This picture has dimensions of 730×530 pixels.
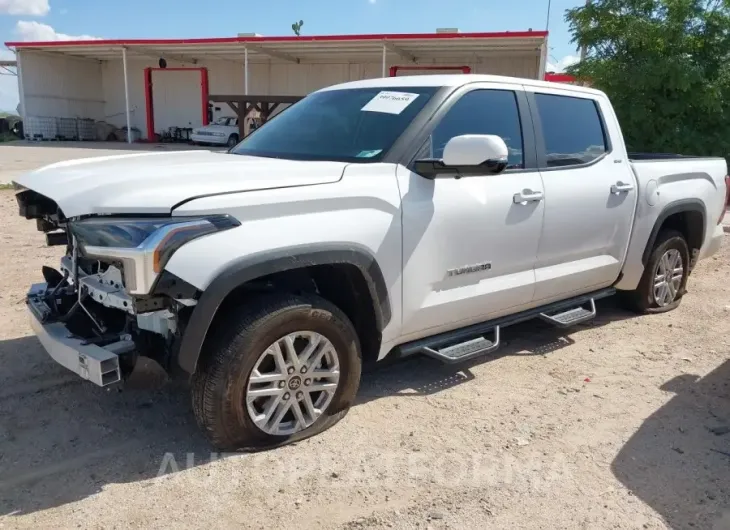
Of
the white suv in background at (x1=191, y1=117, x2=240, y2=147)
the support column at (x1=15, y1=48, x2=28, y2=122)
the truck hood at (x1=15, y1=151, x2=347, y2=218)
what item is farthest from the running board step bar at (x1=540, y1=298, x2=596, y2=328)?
the support column at (x1=15, y1=48, x2=28, y2=122)

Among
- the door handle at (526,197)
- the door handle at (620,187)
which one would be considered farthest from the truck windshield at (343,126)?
the door handle at (620,187)

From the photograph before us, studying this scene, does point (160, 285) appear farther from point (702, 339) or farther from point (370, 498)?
point (702, 339)

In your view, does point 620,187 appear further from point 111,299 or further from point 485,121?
point 111,299

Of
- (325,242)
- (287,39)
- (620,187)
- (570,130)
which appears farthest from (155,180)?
(287,39)

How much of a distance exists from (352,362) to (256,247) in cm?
89

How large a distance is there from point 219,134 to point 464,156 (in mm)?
25437

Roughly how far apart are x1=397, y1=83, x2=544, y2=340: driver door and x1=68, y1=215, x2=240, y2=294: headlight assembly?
1.14 metres

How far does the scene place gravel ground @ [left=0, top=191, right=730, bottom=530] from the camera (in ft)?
8.84

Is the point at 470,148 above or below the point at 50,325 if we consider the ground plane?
above

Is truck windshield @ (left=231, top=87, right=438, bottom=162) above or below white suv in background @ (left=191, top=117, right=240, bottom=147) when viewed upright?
above

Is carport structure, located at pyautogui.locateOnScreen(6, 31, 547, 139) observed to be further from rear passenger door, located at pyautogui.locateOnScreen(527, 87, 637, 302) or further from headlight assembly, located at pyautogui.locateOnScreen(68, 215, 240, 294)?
headlight assembly, located at pyautogui.locateOnScreen(68, 215, 240, 294)

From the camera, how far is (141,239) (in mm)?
2553

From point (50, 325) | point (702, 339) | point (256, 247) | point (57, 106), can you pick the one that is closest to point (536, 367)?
point (702, 339)

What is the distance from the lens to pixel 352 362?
129 inches
